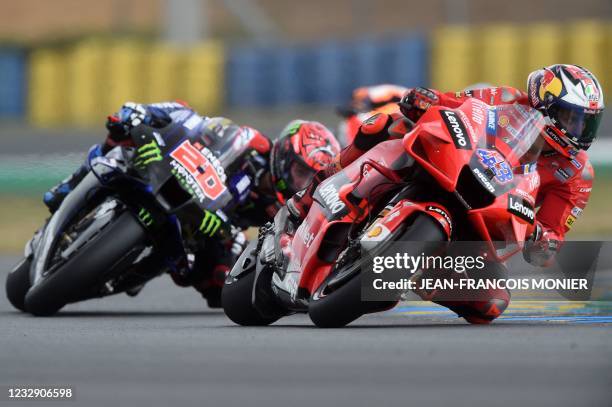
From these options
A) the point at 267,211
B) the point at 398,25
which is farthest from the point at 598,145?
the point at 398,25

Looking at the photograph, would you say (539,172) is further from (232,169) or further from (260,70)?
(260,70)

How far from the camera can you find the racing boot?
8594 mm

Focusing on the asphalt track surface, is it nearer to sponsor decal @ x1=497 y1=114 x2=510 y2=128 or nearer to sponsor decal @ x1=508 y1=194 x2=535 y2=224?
sponsor decal @ x1=508 y1=194 x2=535 y2=224

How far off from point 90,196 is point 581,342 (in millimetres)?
3405

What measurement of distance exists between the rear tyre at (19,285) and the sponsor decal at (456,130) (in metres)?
Result: 3.31

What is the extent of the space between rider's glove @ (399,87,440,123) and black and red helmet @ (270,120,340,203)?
0.90m

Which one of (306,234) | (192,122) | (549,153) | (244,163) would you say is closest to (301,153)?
(244,163)

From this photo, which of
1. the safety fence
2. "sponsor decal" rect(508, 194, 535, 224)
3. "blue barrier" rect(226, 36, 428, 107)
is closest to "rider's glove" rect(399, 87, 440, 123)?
"sponsor decal" rect(508, 194, 535, 224)

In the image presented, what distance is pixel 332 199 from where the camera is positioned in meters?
6.76

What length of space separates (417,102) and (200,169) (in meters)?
1.67

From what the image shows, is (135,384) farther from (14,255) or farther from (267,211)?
(14,255)

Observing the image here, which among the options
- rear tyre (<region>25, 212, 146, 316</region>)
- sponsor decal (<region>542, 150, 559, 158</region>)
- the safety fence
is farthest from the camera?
the safety fence

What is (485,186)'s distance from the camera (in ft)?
20.5

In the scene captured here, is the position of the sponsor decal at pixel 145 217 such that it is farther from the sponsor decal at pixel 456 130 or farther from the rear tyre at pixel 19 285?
the sponsor decal at pixel 456 130
